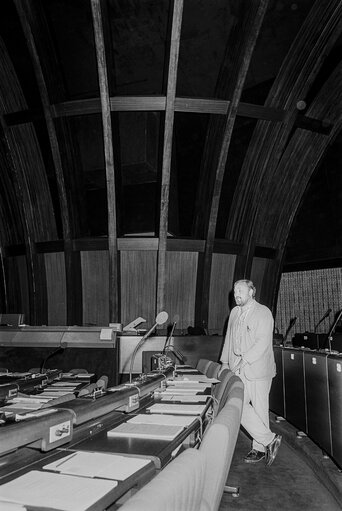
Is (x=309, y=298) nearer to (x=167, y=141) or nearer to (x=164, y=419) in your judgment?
(x=167, y=141)

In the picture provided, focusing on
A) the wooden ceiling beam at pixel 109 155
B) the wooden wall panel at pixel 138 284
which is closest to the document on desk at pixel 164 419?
the wooden ceiling beam at pixel 109 155

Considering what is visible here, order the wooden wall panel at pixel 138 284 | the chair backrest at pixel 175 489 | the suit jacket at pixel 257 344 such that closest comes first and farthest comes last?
1. the chair backrest at pixel 175 489
2. the suit jacket at pixel 257 344
3. the wooden wall panel at pixel 138 284

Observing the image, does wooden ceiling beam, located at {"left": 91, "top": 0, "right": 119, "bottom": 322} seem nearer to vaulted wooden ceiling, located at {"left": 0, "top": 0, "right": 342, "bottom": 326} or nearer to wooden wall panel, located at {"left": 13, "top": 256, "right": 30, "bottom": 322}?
vaulted wooden ceiling, located at {"left": 0, "top": 0, "right": 342, "bottom": 326}

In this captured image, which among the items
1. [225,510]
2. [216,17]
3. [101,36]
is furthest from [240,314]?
[216,17]

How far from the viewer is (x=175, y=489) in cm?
102

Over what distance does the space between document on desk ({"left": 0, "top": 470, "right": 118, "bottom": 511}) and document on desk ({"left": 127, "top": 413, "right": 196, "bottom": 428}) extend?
854 mm

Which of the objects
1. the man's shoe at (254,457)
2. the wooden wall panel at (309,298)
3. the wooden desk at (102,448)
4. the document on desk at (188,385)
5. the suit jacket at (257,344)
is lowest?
the man's shoe at (254,457)

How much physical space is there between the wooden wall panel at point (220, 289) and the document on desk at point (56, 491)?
28.9 ft

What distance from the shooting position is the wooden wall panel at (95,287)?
389 inches

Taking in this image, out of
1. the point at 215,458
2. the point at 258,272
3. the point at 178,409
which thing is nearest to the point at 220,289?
the point at 258,272

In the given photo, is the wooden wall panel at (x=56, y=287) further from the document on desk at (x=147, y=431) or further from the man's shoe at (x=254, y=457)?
the document on desk at (x=147, y=431)

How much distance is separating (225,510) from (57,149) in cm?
776

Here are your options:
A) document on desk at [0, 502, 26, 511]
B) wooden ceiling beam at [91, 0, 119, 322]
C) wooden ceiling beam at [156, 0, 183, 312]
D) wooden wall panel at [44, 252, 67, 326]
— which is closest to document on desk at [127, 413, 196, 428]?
document on desk at [0, 502, 26, 511]

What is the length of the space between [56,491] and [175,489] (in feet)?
1.45
